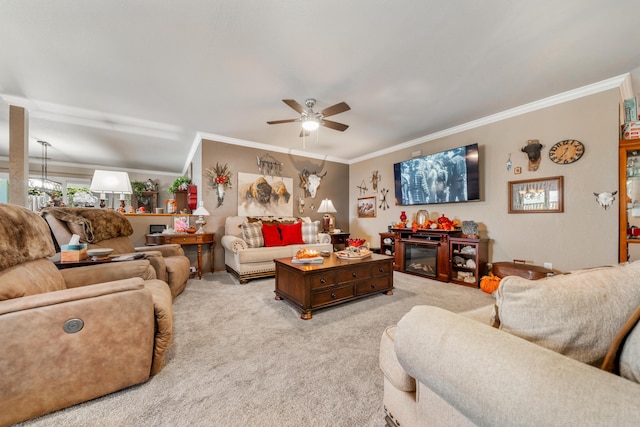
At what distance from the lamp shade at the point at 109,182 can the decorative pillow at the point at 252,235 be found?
1557 millimetres

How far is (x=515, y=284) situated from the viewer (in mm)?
709

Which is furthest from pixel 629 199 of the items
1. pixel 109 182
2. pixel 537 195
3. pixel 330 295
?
pixel 109 182

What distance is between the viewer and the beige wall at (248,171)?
167 inches

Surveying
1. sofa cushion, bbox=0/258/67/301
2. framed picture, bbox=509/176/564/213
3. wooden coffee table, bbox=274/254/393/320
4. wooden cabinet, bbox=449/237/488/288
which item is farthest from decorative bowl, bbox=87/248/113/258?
framed picture, bbox=509/176/564/213

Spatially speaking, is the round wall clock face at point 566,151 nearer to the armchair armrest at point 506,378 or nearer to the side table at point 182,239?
the armchair armrest at point 506,378

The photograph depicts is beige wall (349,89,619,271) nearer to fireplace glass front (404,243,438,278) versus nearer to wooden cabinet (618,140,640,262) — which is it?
wooden cabinet (618,140,640,262)

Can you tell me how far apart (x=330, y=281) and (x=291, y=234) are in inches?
71.7

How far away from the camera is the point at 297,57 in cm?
220

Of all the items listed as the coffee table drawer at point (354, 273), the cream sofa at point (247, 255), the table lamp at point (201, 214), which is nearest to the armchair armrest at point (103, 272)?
the cream sofa at point (247, 255)

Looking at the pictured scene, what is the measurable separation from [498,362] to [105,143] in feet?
21.0

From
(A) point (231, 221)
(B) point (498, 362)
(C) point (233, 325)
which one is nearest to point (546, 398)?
(B) point (498, 362)

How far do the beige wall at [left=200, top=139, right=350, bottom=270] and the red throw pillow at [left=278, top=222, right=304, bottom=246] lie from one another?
1015mm

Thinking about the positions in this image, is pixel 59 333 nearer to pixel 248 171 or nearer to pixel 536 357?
pixel 536 357

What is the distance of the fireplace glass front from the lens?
3.77m
